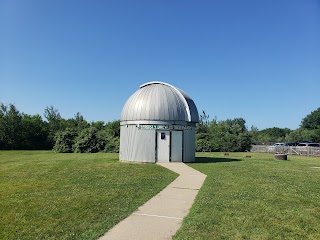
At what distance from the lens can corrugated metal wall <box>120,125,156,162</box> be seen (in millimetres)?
19922

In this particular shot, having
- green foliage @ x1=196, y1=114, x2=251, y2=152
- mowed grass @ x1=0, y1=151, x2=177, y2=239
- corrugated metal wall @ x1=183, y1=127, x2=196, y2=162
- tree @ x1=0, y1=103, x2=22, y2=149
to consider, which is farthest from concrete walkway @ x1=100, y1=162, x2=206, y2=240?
tree @ x1=0, y1=103, x2=22, y2=149

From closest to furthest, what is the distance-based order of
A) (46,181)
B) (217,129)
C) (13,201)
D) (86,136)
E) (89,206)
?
(89,206), (13,201), (46,181), (86,136), (217,129)

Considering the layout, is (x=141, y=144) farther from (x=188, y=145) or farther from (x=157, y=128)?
(x=188, y=145)

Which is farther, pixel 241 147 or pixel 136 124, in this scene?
pixel 241 147

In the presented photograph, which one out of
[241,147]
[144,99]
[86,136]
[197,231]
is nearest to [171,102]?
[144,99]

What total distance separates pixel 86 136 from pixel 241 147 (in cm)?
2245

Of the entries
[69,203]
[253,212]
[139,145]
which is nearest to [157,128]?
[139,145]

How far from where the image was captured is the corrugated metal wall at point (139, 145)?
65.4 feet

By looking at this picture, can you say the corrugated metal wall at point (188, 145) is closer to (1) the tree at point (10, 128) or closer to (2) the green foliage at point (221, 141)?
(2) the green foliage at point (221, 141)

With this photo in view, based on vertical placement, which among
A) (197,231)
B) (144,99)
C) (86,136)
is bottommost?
(197,231)

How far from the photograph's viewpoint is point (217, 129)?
1881 inches

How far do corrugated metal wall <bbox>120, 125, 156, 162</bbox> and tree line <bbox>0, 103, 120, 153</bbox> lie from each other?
15266mm

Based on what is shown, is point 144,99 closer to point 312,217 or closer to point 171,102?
point 171,102

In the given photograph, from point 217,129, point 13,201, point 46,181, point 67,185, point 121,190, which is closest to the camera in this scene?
point 13,201
